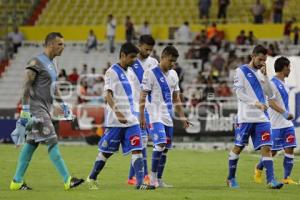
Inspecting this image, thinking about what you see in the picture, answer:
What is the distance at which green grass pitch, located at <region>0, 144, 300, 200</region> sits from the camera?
14641mm

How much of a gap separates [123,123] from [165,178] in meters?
3.39

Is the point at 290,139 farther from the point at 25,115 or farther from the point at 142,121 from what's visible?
the point at 25,115

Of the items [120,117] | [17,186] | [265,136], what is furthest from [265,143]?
[17,186]

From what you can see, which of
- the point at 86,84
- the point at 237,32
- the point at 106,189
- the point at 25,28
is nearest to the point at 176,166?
the point at 106,189

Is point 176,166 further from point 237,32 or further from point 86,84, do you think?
point 237,32

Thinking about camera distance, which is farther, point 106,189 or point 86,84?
point 86,84

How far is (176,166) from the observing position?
21.5 meters

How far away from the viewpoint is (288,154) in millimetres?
17750

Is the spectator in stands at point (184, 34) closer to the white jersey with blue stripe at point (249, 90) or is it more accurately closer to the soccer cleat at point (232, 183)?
the white jersey with blue stripe at point (249, 90)

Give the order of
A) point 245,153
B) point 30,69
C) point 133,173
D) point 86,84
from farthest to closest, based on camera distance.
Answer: point 86,84 < point 245,153 < point 133,173 < point 30,69

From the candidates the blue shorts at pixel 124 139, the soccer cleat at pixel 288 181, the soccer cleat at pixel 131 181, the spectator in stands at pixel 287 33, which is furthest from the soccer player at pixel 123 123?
the spectator in stands at pixel 287 33

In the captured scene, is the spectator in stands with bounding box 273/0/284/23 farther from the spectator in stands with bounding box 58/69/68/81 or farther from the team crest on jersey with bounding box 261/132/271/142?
the team crest on jersey with bounding box 261/132/271/142

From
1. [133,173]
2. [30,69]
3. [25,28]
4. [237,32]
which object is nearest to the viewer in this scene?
[30,69]

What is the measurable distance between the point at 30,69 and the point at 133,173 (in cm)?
307
